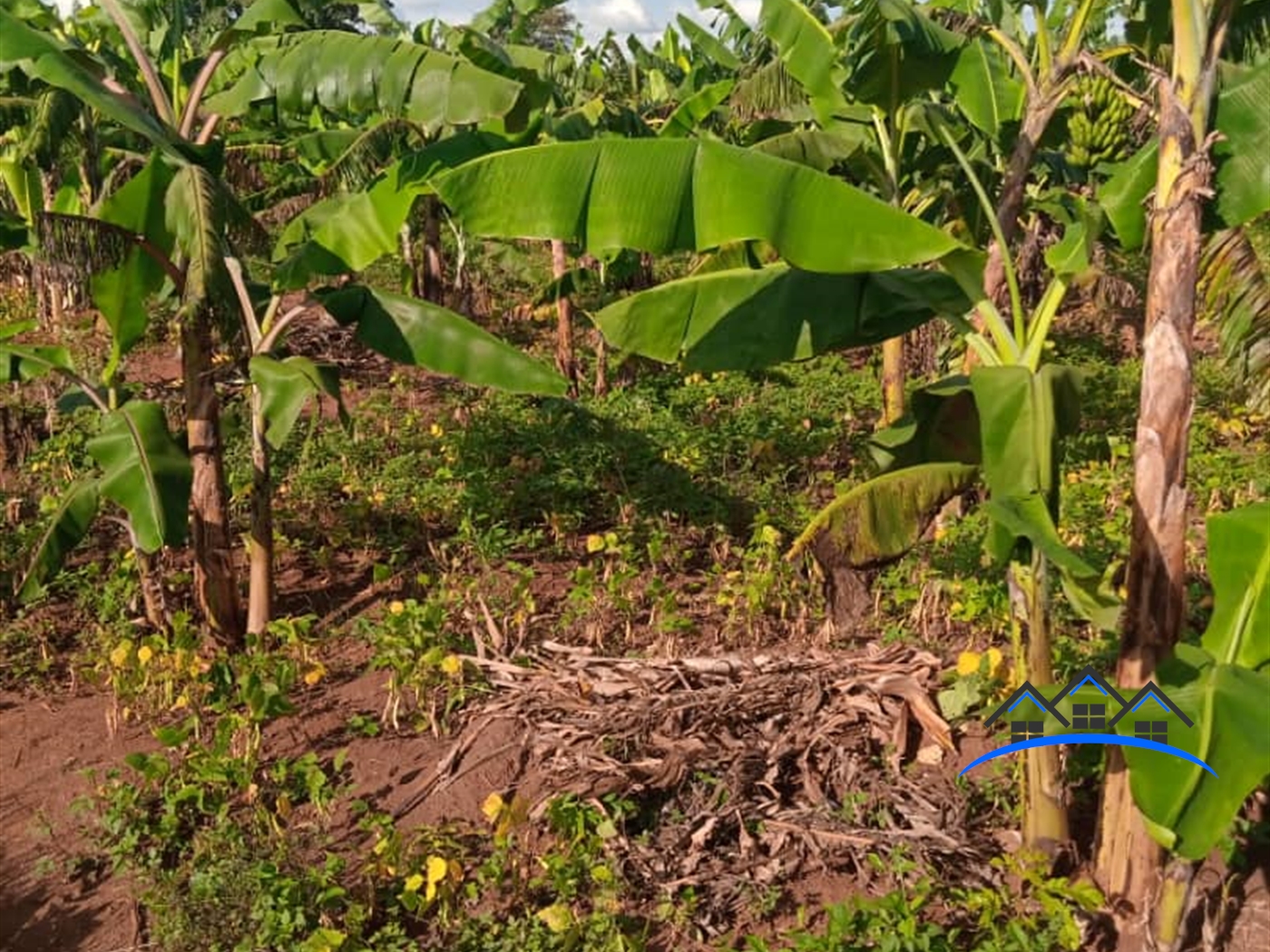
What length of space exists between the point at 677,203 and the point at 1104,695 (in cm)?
184

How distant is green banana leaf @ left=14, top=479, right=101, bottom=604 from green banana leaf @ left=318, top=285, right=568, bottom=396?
1.41 m

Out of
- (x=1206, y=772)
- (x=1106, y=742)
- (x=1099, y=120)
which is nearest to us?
(x=1206, y=772)

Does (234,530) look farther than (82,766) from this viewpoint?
Yes

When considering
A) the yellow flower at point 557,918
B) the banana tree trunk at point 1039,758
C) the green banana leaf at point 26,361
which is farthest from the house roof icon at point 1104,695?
the green banana leaf at point 26,361

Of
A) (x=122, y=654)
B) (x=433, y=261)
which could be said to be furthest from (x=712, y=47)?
(x=122, y=654)

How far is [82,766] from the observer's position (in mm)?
4926

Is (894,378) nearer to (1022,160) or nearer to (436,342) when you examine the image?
(1022,160)

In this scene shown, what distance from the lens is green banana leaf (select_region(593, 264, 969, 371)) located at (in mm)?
3799

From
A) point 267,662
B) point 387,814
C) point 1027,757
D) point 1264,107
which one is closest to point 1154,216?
point 1264,107

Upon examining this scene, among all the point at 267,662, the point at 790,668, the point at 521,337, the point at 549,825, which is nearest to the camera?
the point at 549,825

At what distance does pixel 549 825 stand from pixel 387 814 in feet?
2.16

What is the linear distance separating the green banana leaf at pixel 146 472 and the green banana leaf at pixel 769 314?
7.37 feet

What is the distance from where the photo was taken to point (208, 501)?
564 cm

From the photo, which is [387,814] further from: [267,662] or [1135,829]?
[1135,829]
